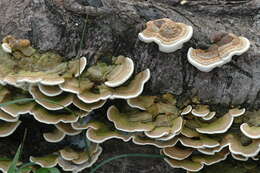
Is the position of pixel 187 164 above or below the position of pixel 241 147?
below

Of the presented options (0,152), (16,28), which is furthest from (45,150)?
(16,28)

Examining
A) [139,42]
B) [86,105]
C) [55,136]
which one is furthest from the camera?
[55,136]

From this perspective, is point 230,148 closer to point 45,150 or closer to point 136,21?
point 136,21

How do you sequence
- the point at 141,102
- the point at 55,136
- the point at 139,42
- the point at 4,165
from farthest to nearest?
the point at 4,165 → the point at 55,136 → the point at 139,42 → the point at 141,102

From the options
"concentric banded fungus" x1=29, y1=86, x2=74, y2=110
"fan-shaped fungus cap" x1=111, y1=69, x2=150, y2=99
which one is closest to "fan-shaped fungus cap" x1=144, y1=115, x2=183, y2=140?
"fan-shaped fungus cap" x1=111, y1=69, x2=150, y2=99

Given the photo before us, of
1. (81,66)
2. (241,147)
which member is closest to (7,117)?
(81,66)

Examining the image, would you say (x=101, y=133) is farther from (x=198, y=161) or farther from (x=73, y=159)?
(x=198, y=161)
